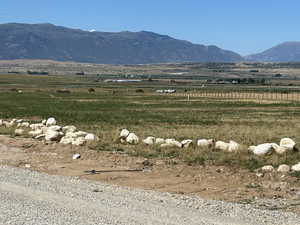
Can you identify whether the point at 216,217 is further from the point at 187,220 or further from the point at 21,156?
the point at 21,156

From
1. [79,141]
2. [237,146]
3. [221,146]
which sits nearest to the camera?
[237,146]

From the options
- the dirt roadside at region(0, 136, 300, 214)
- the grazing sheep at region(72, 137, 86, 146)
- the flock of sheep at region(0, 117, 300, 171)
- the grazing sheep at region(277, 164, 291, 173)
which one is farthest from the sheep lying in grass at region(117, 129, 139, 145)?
the grazing sheep at region(277, 164, 291, 173)

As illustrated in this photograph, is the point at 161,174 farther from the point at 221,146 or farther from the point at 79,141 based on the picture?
the point at 79,141

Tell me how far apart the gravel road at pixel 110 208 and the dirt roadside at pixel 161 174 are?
1208mm

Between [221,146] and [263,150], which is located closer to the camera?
[263,150]

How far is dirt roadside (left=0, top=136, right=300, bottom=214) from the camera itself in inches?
616

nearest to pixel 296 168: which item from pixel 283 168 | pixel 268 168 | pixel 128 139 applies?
pixel 283 168

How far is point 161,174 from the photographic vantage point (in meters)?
18.7

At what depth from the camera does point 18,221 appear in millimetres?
11695

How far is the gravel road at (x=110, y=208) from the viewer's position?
469 inches

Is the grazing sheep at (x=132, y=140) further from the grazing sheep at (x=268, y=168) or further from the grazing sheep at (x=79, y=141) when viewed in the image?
the grazing sheep at (x=268, y=168)

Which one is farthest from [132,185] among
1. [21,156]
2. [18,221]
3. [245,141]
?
[245,141]

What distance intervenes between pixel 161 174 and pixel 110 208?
5823 millimetres

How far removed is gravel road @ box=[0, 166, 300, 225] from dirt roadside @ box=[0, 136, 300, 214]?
121 cm
